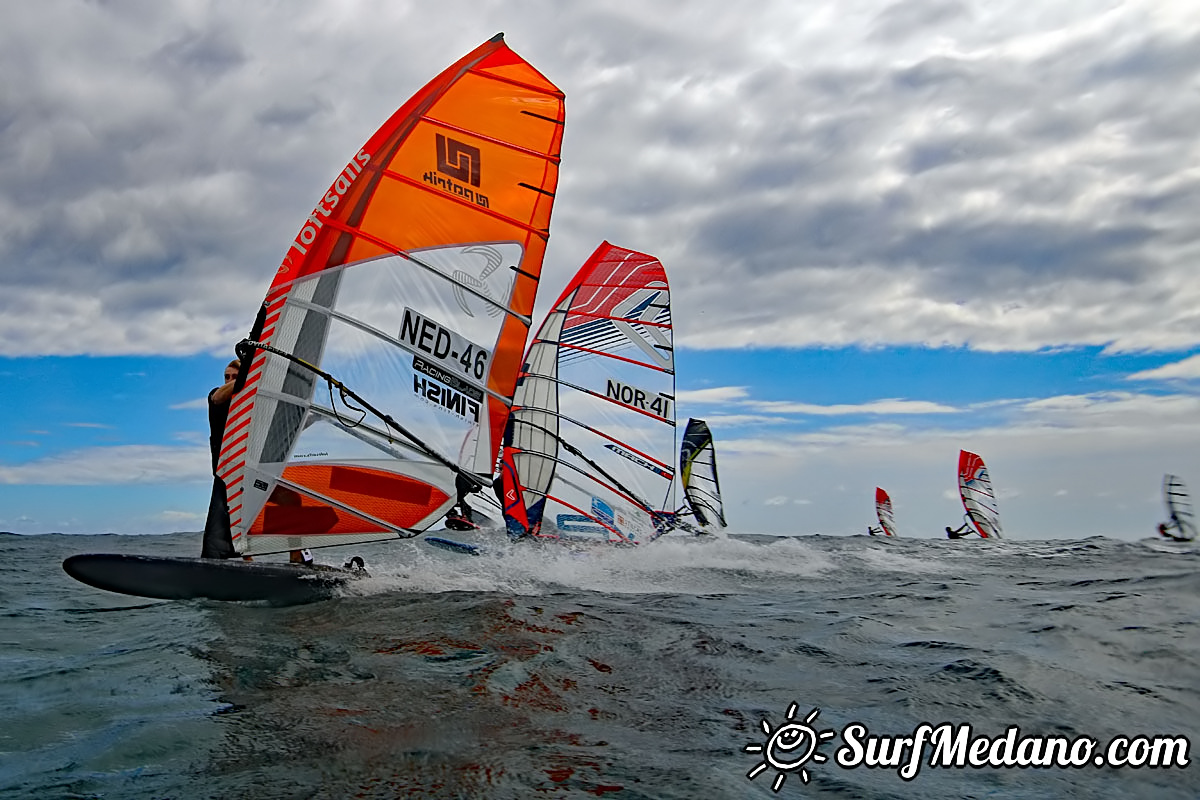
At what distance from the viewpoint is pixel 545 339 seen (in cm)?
1408

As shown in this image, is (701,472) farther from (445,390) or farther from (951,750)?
(951,750)

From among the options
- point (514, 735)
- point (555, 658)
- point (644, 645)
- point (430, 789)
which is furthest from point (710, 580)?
point (430, 789)

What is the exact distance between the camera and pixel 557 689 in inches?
137

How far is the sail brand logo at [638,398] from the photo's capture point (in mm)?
13688

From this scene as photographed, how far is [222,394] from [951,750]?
19.0ft

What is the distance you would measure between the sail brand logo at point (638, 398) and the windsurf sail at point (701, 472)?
19.3 ft

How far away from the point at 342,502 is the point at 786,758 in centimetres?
470

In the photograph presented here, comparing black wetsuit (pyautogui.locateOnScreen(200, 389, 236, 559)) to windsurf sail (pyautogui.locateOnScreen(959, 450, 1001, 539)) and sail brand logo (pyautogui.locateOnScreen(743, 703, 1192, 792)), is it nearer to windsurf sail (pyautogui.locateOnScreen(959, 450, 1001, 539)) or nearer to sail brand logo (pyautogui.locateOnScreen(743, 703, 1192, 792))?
sail brand logo (pyautogui.locateOnScreen(743, 703, 1192, 792))

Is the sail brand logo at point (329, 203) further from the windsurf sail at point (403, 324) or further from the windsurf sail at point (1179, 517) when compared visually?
the windsurf sail at point (1179, 517)

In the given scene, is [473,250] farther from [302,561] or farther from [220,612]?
[220,612]

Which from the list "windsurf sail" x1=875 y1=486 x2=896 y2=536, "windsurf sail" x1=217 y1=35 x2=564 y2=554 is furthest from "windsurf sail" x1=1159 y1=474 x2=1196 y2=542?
"windsurf sail" x1=217 y1=35 x2=564 y2=554

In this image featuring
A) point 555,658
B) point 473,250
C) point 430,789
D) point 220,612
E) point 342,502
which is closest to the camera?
point 430,789

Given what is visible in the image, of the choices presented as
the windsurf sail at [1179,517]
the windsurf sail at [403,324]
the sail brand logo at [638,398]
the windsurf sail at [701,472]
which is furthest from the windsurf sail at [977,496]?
the windsurf sail at [403,324]

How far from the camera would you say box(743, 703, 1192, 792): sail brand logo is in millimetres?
2645
